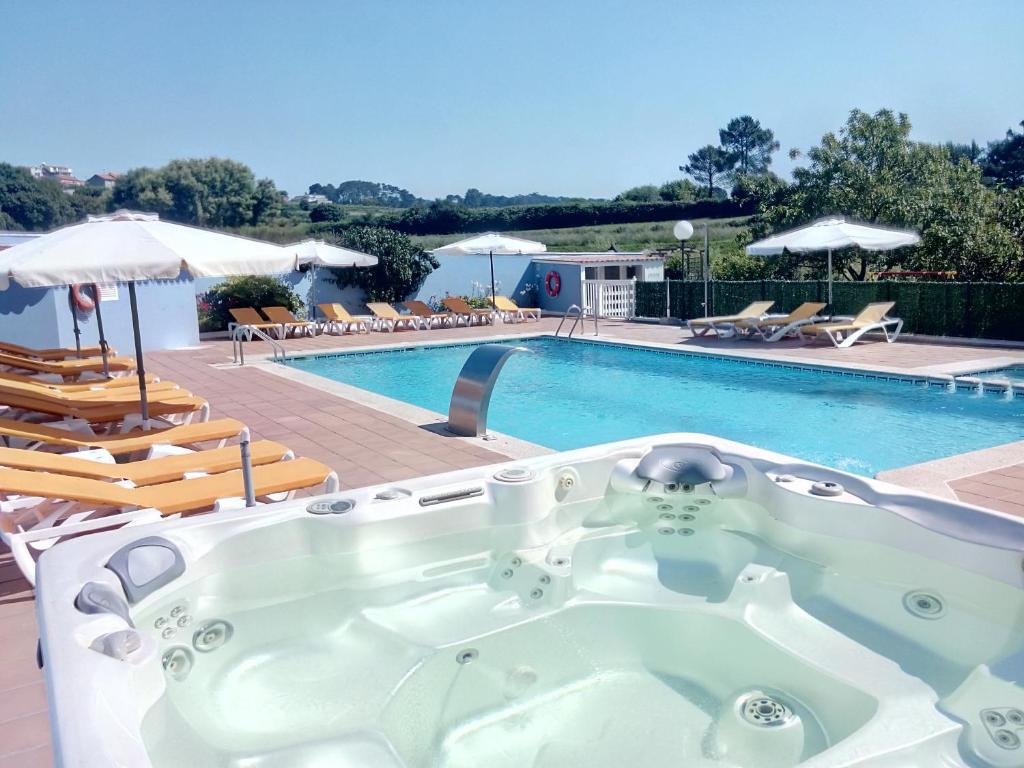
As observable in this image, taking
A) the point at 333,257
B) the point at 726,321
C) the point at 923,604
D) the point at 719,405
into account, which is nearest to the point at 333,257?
the point at 333,257

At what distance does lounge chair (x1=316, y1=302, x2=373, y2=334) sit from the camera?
17547 mm

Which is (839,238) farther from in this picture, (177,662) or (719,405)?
(177,662)

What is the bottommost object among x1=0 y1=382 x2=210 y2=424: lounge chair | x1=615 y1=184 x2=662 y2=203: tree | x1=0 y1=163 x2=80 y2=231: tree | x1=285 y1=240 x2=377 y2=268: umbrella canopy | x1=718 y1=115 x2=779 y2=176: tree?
x1=0 y1=382 x2=210 y2=424: lounge chair

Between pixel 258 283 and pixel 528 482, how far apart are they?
15.0 meters

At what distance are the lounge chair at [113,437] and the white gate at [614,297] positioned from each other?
1471 cm

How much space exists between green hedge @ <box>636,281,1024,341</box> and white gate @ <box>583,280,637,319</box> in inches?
113

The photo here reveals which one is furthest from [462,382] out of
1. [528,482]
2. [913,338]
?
[913,338]

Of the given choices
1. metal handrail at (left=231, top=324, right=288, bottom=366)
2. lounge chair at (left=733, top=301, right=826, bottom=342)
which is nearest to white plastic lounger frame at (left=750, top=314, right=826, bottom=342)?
lounge chair at (left=733, top=301, right=826, bottom=342)

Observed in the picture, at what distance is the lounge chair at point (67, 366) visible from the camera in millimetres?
8719

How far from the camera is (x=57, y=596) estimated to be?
2.95 m

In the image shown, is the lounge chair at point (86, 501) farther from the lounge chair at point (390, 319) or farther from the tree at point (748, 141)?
the tree at point (748, 141)

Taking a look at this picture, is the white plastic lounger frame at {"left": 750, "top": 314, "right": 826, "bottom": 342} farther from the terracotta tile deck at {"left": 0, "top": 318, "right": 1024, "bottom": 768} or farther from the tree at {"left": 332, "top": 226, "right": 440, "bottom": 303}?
the tree at {"left": 332, "top": 226, "right": 440, "bottom": 303}

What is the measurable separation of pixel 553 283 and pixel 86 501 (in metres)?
→ 18.4

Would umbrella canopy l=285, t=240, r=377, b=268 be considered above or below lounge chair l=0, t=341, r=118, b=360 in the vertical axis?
above
